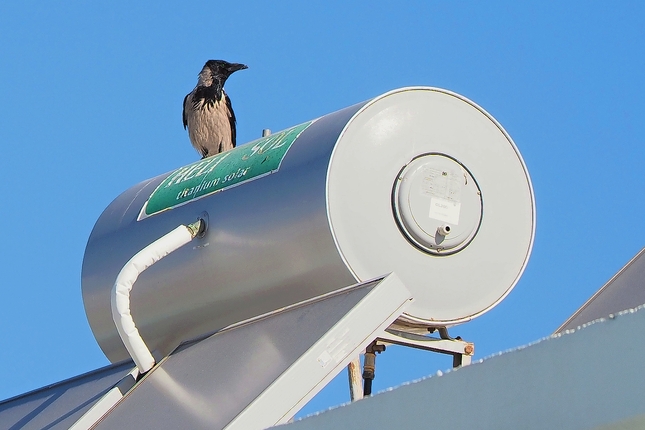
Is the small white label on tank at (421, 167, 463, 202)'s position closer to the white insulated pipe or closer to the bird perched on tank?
the white insulated pipe

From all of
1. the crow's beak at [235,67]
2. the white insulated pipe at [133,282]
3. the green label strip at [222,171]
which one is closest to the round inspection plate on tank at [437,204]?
the green label strip at [222,171]

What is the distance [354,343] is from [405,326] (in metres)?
0.97

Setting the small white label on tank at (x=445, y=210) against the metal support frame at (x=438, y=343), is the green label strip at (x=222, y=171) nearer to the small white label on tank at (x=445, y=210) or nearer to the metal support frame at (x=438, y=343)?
the small white label on tank at (x=445, y=210)

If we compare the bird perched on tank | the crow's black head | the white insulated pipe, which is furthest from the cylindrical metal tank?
the crow's black head

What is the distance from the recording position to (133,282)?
17.5 feet

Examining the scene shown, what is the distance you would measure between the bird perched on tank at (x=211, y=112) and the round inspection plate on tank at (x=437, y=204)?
3.28m

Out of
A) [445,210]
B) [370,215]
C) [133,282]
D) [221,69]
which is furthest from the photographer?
[221,69]

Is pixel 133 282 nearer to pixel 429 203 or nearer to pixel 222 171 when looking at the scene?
pixel 222 171

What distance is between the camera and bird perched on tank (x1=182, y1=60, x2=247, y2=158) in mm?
8164

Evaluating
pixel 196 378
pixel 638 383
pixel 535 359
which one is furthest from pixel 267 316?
pixel 638 383

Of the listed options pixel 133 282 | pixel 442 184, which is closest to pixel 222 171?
pixel 133 282

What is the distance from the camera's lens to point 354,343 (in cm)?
409

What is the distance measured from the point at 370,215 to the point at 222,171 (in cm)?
106

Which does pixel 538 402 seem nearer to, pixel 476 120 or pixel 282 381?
pixel 282 381
